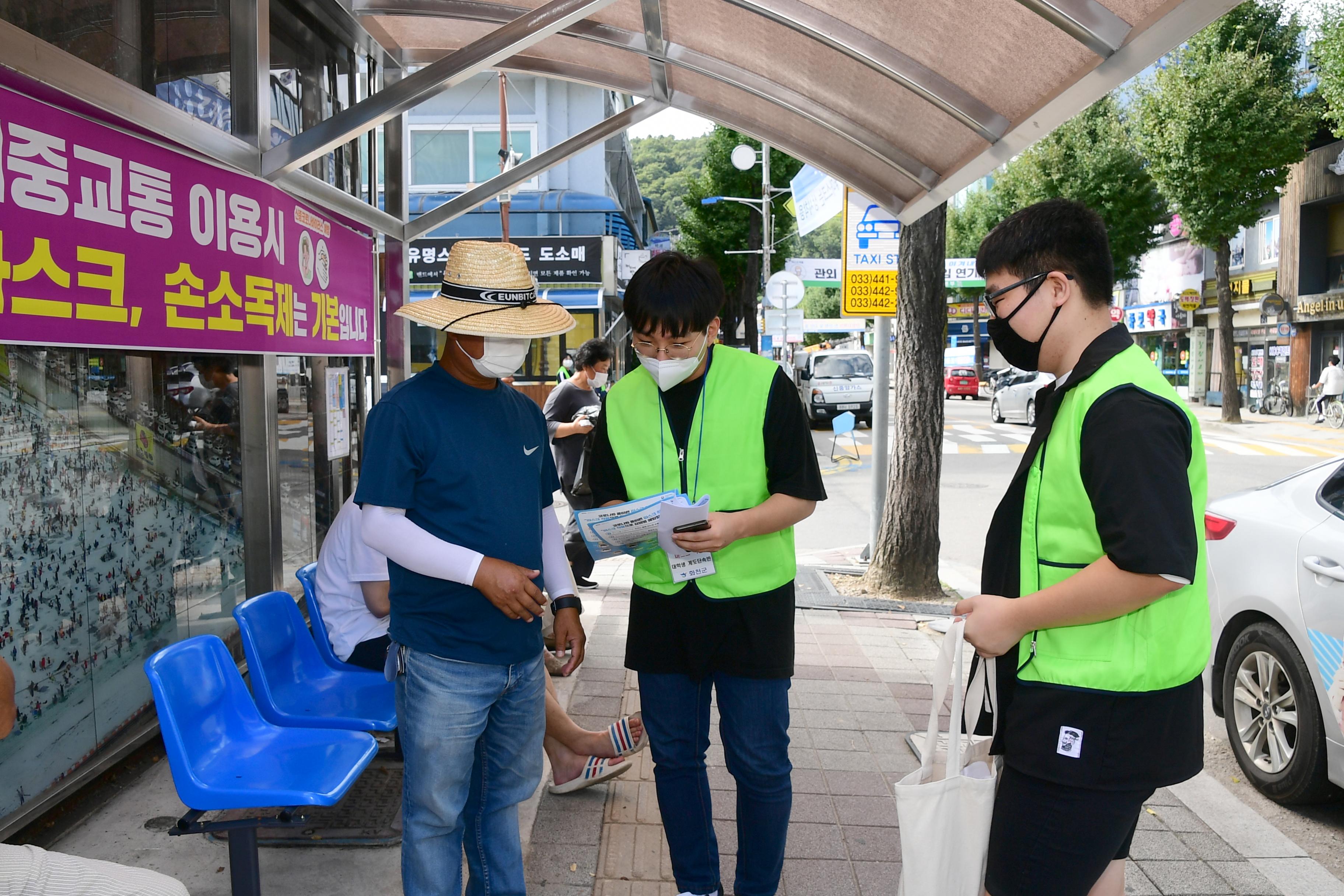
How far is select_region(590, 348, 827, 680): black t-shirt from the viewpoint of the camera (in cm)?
266

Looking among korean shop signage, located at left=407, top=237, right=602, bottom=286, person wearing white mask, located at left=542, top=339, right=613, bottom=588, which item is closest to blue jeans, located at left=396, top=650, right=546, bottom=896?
person wearing white mask, located at left=542, top=339, right=613, bottom=588

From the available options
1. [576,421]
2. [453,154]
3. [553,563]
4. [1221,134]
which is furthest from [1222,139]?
[553,563]

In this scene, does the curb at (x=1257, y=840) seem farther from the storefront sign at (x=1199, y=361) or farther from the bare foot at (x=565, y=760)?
the storefront sign at (x=1199, y=361)

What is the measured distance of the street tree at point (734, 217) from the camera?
37.7 m

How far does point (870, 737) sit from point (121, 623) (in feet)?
10.3

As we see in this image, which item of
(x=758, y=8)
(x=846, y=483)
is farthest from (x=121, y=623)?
(x=846, y=483)

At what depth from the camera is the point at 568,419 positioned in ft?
23.0

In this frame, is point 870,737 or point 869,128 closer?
point 870,737

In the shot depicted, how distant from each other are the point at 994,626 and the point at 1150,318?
3939 centimetres

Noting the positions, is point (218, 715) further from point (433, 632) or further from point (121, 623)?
point (121, 623)

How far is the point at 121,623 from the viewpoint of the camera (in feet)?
12.3

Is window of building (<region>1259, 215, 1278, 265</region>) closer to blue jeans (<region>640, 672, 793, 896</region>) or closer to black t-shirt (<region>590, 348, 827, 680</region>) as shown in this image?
black t-shirt (<region>590, 348, 827, 680</region>)

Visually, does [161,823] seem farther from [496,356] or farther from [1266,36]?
[1266,36]

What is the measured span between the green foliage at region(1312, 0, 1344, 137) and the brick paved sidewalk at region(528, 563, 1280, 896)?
1937 cm
